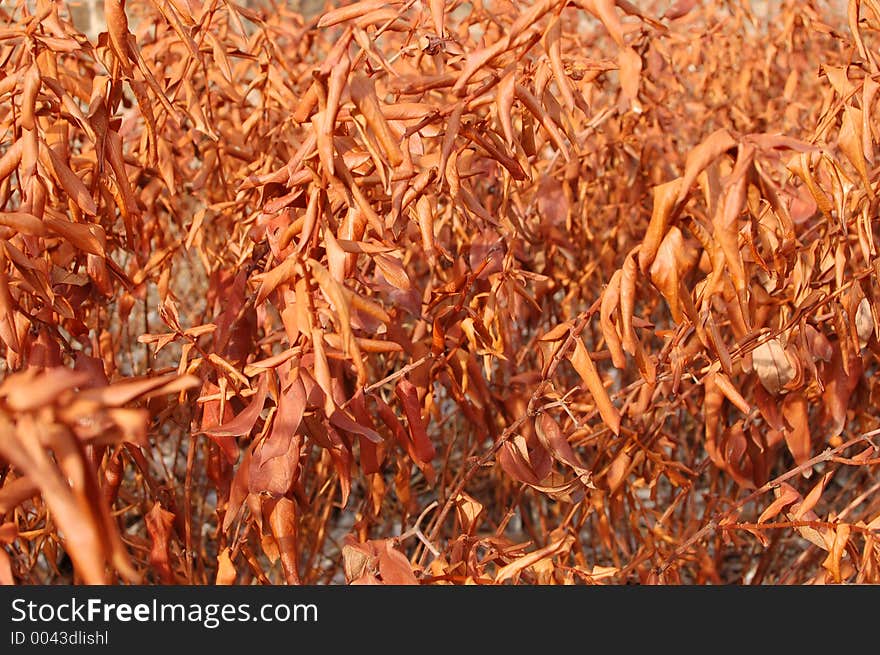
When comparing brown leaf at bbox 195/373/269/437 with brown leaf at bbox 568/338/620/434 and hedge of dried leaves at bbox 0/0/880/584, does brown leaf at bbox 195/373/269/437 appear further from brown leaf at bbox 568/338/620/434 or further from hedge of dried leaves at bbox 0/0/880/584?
brown leaf at bbox 568/338/620/434

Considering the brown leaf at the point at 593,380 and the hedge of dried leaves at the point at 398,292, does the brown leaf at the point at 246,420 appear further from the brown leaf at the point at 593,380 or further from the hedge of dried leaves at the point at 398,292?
the brown leaf at the point at 593,380

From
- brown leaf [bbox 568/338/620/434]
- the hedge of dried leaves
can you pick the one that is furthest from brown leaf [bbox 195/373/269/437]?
brown leaf [bbox 568/338/620/434]

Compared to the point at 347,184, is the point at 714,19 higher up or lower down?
higher up

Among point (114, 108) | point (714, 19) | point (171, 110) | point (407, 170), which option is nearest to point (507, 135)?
point (407, 170)

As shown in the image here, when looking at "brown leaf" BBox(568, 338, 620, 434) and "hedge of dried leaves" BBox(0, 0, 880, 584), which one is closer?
"hedge of dried leaves" BBox(0, 0, 880, 584)

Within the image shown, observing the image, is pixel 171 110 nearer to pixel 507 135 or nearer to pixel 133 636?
pixel 507 135

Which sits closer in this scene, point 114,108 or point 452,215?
point 114,108

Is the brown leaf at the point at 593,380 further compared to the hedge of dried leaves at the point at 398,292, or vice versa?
the brown leaf at the point at 593,380

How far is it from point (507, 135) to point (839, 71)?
35cm

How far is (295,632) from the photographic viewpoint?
0.74m

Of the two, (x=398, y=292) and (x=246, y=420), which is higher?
(x=398, y=292)

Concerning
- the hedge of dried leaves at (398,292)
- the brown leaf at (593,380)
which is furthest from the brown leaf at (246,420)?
the brown leaf at (593,380)

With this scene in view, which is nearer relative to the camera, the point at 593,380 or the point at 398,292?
the point at 593,380

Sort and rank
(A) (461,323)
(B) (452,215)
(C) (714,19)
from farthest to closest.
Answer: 1. (C) (714,19)
2. (B) (452,215)
3. (A) (461,323)
